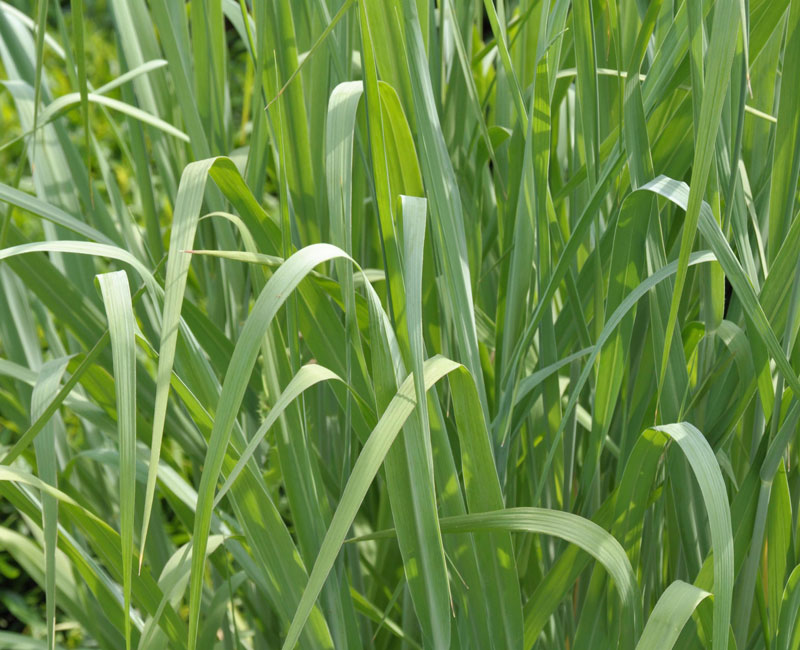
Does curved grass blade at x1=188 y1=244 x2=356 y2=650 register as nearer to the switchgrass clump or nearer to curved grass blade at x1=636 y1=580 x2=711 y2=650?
the switchgrass clump

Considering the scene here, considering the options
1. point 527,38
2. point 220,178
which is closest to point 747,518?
point 220,178

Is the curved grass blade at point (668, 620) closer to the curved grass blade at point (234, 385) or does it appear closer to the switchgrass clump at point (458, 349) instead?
the switchgrass clump at point (458, 349)

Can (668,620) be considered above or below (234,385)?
below

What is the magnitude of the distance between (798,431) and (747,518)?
Answer: 0.10m

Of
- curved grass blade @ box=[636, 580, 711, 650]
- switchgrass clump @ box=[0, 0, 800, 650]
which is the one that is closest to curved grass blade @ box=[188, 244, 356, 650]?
switchgrass clump @ box=[0, 0, 800, 650]

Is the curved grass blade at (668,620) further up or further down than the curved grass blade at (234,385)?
further down

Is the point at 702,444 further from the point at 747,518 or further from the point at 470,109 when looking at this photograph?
the point at 470,109

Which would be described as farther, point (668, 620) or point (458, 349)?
point (458, 349)

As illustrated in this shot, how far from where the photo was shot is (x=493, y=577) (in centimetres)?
51

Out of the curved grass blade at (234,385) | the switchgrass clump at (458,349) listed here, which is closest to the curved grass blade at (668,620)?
the switchgrass clump at (458,349)

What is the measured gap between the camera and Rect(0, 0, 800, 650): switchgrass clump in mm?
421

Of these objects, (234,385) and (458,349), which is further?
(458,349)

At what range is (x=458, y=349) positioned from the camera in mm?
537

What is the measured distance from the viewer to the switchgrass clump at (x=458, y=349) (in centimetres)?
42
